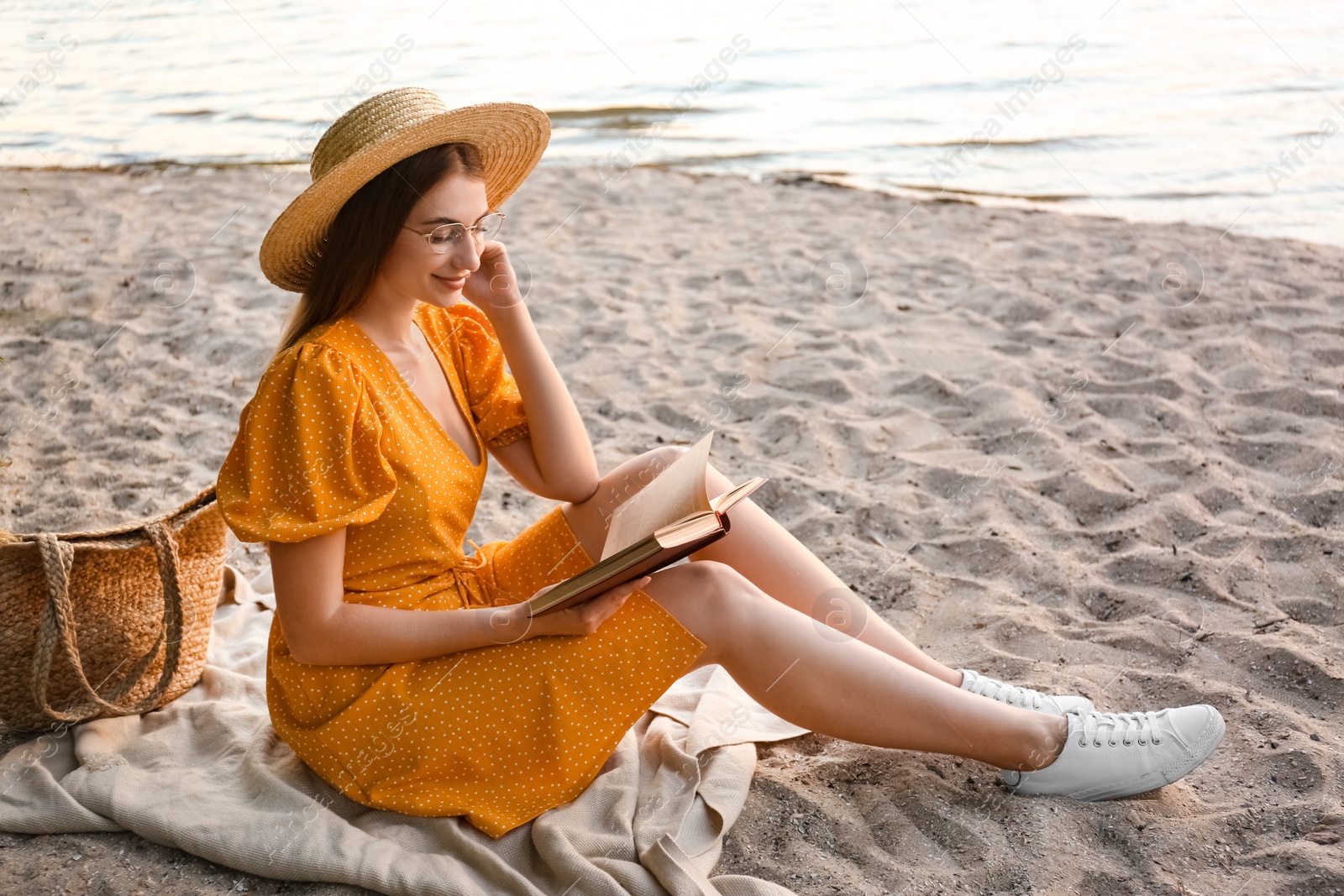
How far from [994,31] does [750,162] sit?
17.0ft

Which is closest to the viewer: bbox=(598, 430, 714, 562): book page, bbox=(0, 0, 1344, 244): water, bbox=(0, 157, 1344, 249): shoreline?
bbox=(598, 430, 714, 562): book page

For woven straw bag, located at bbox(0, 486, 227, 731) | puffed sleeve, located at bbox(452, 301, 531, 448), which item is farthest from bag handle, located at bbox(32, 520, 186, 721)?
puffed sleeve, located at bbox(452, 301, 531, 448)

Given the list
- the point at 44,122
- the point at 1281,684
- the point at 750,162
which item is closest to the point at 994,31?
the point at 750,162

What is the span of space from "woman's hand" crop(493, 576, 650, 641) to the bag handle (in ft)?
2.63

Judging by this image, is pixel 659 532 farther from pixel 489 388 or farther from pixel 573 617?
pixel 489 388

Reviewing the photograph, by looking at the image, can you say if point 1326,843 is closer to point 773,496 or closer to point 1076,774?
point 1076,774

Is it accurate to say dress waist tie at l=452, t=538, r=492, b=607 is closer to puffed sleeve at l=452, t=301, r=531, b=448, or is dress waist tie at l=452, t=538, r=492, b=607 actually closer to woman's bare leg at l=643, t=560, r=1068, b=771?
puffed sleeve at l=452, t=301, r=531, b=448

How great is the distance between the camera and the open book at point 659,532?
1.75 meters

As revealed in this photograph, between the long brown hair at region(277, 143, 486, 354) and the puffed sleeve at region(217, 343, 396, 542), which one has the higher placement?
the long brown hair at region(277, 143, 486, 354)

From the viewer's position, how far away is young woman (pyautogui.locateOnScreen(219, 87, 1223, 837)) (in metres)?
1.95

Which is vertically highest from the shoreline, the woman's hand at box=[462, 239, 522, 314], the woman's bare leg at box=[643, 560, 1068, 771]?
the woman's hand at box=[462, 239, 522, 314]

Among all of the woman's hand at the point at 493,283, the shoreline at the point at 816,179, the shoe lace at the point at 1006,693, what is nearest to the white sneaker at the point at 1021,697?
the shoe lace at the point at 1006,693

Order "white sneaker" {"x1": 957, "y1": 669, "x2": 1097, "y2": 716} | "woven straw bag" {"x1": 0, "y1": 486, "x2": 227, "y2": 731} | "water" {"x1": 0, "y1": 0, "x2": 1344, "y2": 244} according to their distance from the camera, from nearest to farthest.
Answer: "woven straw bag" {"x1": 0, "y1": 486, "x2": 227, "y2": 731}, "white sneaker" {"x1": 957, "y1": 669, "x2": 1097, "y2": 716}, "water" {"x1": 0, "y1": 0, "x2": 1344, "y2": 244}

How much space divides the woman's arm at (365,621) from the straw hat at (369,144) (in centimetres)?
58
